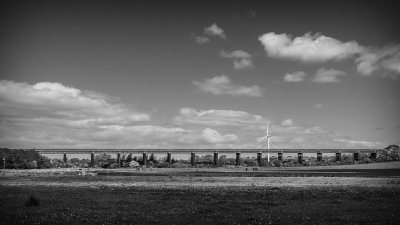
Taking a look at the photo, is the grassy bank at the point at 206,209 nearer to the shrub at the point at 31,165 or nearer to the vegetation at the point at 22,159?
the shrub at the point at 31,165

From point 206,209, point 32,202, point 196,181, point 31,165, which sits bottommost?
point 31,165

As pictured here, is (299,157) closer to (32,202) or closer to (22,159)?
(22,159)

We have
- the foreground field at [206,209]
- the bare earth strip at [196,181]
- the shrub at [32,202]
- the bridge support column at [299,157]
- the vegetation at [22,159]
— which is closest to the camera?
the foreground field at [206,209]

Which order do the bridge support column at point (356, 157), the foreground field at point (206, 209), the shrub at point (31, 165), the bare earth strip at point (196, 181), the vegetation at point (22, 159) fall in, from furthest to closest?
the bridge support column at point (356, 157) < the vegetation at point (22, 159) < the shrub at point (31, 165) < the bare earth strip at point (196, 181) < the foreground field at point (206, 209)

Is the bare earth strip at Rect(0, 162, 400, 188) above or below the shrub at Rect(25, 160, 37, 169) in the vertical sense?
above

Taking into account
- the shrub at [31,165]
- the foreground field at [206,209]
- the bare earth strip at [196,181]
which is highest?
the foreground field at [206,209]

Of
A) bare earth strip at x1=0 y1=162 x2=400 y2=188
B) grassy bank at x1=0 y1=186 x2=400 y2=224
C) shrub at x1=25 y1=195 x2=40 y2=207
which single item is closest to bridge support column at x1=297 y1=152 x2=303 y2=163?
bare earth strip at x1=0 y1=162 x2=400 y2=188

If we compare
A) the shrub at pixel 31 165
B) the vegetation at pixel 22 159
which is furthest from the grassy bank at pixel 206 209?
the vegetation at pixel 22 159

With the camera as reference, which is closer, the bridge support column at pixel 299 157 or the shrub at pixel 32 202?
the shrub at pixel 32 202

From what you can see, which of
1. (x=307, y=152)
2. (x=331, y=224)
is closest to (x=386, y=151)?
(x=307, y=152)

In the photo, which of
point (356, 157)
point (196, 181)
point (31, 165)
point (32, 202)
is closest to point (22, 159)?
point (31, 165)

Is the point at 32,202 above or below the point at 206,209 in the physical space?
above

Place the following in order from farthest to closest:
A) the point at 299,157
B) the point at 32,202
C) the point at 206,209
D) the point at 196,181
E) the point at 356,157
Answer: the point at 356,157
the point at 299,157
the point at 196,181
the point at 32,202
the point at 206,209

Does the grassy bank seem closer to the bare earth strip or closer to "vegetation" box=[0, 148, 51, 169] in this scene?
the bare earth strip
